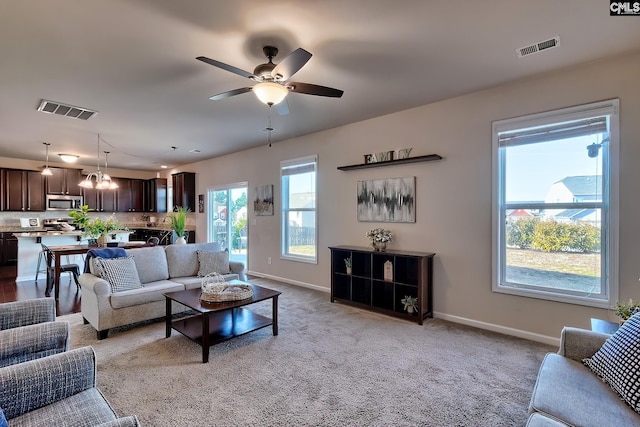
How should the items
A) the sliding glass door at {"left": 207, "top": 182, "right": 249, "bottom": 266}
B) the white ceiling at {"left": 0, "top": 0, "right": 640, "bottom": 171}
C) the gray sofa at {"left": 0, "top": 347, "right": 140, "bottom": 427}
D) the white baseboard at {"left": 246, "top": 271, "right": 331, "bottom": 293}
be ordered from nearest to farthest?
the gray sofa at {"left": 0, "top": 347, "right": 140, "bottom": 427} → the white ceiling at {"left": 0, "top": 0, "right": 640, "bottom": 171} → the white baseboard at {"left": 246, "top": 271, "right": 331, "bottom": 293} → the sliding glass door at {"left": 207, "top": 182, "right": 249, "bottom": 266}

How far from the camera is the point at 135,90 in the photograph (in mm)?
3426

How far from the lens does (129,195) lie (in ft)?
30.0

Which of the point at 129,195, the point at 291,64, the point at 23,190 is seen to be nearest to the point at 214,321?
the point at 291,64

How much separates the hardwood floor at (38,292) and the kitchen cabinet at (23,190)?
1.98 meters

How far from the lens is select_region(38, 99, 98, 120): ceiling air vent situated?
12.5 ft

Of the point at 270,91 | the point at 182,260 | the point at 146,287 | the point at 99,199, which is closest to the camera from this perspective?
the point at 270,91

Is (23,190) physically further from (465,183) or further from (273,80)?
(465,183)

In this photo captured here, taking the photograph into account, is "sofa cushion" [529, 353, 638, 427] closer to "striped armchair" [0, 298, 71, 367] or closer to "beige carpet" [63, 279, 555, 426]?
"beige carpet" [63, 279, 555, 426]

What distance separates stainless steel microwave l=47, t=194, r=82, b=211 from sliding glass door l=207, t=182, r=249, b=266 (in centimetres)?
364

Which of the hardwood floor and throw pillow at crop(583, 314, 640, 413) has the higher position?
throw pillow at crop(583, 314, 640, 413)

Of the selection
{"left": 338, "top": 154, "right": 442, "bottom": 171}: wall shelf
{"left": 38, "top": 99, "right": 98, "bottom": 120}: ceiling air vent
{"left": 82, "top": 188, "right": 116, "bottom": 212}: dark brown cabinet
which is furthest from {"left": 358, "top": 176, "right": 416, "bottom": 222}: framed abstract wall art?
{"left": 82, "top": 188, "right": 116, "bottom": 212}: dark brown cabinet

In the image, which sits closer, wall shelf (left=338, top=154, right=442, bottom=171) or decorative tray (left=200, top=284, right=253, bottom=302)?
decorative tray (left=200, top=284, right=253, bottom=302)

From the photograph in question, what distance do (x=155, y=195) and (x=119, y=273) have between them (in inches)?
250

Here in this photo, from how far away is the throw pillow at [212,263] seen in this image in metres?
4.26
